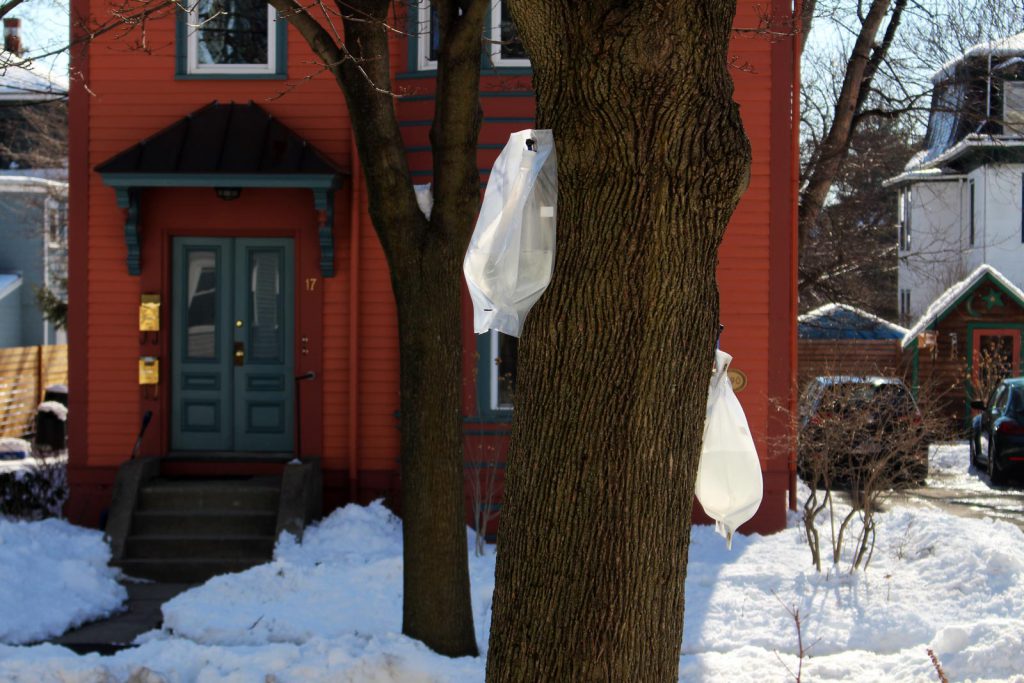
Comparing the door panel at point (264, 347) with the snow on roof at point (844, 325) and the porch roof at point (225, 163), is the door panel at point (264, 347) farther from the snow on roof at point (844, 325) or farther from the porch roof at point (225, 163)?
the snow on roof at point (844, 325)

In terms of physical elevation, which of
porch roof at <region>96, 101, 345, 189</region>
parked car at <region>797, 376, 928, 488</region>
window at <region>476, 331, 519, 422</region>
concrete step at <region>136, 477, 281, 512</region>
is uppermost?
porch roof at <region>96, 101, 345, 189</region>

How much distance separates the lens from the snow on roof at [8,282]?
28673 millimetres

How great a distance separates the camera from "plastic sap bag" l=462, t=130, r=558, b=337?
4672 millimetres

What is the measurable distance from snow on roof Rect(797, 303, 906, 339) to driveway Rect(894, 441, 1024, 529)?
5.36 meters

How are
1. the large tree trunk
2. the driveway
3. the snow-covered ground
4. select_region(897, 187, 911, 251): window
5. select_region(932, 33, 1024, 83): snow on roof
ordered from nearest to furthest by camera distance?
the large tree trunk, the snow-covered ground, select_region(932, 33, 1024, 83): snow on roof, the driveway, select_region(897, 187, 911, 251): window

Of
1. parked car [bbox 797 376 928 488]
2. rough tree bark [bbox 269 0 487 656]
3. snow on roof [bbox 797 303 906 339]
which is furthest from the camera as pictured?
snow on roof [bbox 797 303 906 339]

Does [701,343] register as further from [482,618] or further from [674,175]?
[482,618]

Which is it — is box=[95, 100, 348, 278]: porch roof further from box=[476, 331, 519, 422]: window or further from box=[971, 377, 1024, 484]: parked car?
box=[971, 377, 1024, 484]: parked car

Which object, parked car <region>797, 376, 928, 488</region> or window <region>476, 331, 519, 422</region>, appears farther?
window <region>476, 331, 519, 422</region>

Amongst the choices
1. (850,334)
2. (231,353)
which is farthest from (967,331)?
(231,353)

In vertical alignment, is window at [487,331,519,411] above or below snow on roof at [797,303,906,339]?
below

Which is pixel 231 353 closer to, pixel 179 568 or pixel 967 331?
pixel 179 568

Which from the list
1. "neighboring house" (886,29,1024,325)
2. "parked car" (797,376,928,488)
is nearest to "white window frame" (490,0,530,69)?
"parked car" (797,376,928,488)

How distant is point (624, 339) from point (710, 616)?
5372 millimetres
